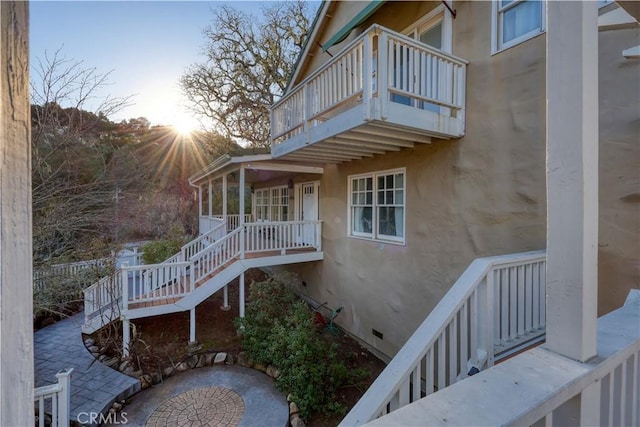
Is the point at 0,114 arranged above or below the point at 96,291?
above

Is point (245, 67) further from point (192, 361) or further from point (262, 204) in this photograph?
point (192, 361)

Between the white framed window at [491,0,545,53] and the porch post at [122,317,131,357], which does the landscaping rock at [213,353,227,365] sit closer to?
the porch post at [122,317,131,357]

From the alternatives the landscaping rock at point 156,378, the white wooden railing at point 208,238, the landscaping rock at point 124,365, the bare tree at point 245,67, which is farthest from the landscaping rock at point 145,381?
the bare tree at point 245,67

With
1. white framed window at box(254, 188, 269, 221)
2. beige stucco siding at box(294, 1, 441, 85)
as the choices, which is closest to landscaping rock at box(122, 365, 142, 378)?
white framed window at box(254, 188, 269, 221)

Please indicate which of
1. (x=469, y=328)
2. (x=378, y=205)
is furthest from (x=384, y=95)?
(x=469, y=328)

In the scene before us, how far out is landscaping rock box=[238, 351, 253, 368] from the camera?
20.4 ft

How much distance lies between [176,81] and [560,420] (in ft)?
62.5

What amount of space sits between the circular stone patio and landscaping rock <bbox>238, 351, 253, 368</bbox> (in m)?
0.17

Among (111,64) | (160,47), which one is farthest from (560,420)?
(160,47)

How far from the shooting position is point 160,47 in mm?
5336

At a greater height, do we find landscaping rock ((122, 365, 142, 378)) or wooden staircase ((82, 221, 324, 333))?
wooden staircase ((82, 221, 324, 333))

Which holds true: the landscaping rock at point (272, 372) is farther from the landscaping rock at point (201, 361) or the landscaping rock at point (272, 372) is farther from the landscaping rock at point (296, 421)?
the landscaping rock at point (201, 361)

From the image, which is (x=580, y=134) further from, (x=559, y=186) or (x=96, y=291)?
(x=96, y=291)

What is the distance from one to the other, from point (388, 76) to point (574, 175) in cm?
Result: 349
